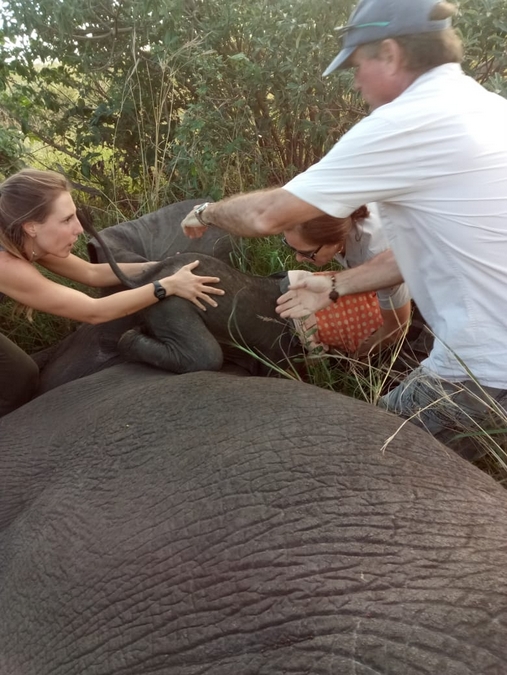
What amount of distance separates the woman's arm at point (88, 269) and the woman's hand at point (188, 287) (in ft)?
1.12

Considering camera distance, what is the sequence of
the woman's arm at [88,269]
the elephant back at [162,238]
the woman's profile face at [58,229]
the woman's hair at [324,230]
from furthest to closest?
the elephant back at [162,238]
the woman's arm at [88,269]
the woman's profile face at [58,229]
the woman's hair at [324,230]

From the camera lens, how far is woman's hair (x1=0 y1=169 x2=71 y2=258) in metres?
2.53

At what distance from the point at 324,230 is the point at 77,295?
1.07 metres

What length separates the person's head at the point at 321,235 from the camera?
240 cm

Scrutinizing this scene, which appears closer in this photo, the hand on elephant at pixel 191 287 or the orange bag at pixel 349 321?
the orange bag at pixel 349 321

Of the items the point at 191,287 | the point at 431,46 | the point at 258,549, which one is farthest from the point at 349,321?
the point at 258,549

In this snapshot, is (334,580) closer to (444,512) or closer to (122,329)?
(444,512)

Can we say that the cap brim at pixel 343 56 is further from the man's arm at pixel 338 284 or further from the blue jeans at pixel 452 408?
the blue jeans at pixel 452 408

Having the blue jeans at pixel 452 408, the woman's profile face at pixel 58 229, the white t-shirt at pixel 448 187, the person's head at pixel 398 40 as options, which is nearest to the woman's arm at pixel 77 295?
the woman's profile face at pixel 58 229

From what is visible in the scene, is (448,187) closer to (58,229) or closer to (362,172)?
(362,172)

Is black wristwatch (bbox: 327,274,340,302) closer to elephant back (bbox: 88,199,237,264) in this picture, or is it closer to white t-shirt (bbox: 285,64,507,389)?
white t-shirt (bbox: 285,64,507,389)

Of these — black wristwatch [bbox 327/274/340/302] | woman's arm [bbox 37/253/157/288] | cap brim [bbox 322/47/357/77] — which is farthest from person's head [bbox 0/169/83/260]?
cap brim [bbox 322/47/357/77]

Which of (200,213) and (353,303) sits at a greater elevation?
(200,213)

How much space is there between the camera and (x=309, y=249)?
2.55 meters
